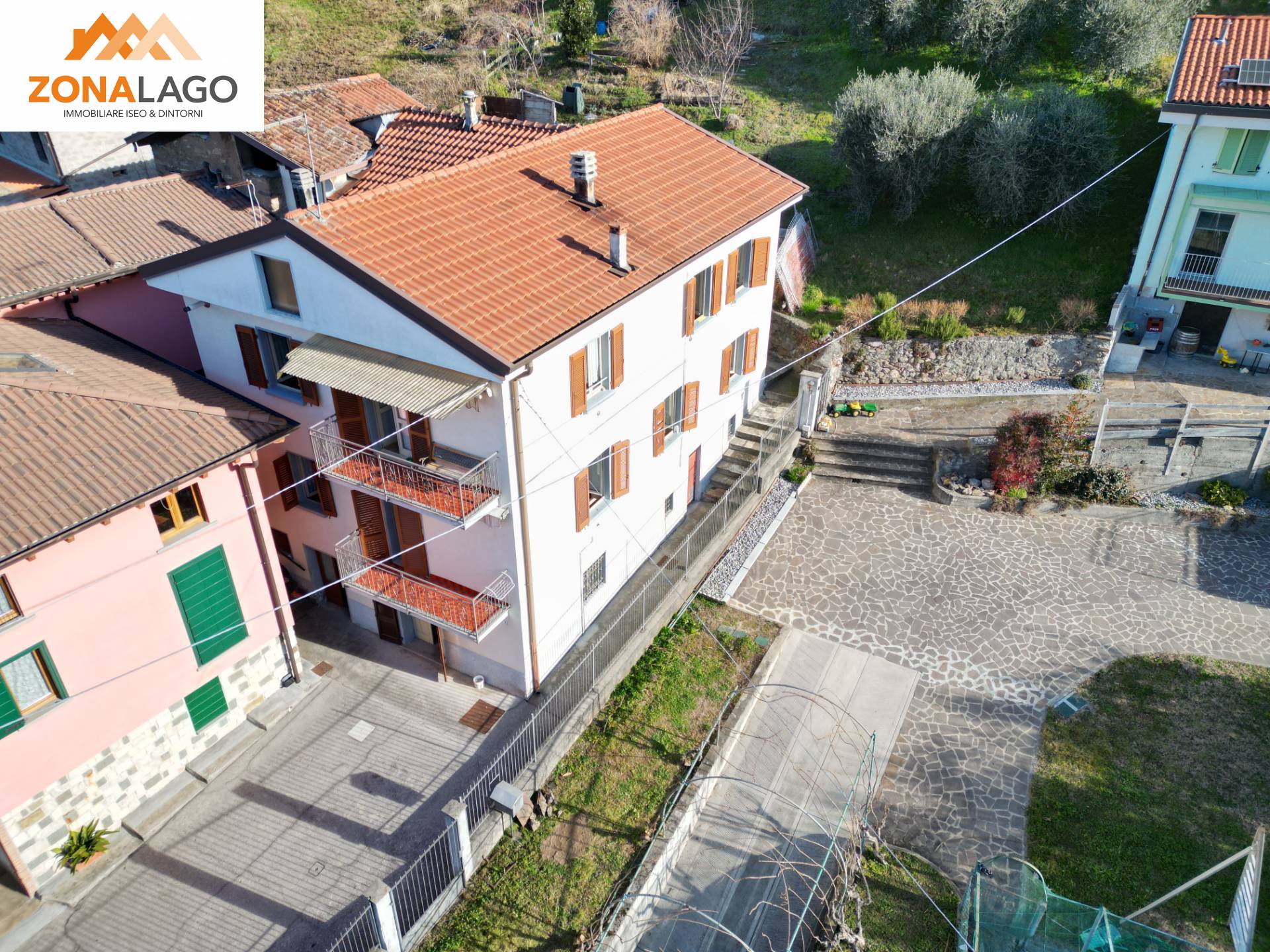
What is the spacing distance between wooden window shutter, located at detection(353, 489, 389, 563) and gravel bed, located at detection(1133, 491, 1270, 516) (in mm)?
18854

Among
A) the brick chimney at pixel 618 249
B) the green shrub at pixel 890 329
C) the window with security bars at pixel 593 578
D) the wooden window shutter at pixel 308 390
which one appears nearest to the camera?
the brick chimney at pixel 618 249

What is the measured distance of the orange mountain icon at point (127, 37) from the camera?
21719 mm

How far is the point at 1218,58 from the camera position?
25.2m

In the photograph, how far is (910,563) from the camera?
21.0m

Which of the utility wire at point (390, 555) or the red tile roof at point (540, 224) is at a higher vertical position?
the red tile roof at point (540, 224)

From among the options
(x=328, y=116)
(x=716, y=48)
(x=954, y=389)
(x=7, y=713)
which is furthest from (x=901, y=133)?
(x=7, y=713)

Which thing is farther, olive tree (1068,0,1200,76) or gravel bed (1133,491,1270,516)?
olive tree (1068,0,1200,76)

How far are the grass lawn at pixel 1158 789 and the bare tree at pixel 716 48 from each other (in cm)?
2836

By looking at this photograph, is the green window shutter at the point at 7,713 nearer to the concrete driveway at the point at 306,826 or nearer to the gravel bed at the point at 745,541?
the concrete driveway at the point at 306,826

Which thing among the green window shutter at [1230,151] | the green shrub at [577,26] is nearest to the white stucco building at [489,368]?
the green window shutter at [1230,151]

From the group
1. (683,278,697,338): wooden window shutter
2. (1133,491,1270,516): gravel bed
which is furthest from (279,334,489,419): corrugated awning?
(1133,491,1270,516): gravel bed

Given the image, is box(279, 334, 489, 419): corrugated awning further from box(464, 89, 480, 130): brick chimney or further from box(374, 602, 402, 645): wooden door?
box(464, 89, 480, 130): brick chimney

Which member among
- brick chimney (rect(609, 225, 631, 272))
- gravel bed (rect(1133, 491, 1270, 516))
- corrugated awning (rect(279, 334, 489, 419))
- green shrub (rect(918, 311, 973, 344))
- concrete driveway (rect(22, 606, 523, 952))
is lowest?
concrete driveway (rect(22, 606, 523, 952))

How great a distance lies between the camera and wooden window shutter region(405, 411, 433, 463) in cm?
1578
